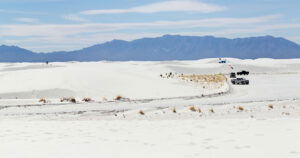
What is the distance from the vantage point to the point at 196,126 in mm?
17484

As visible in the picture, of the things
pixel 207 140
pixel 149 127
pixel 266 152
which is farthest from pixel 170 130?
pixel 266 152

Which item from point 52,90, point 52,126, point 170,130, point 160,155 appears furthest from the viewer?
point 52,90

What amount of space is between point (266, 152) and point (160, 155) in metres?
2.58

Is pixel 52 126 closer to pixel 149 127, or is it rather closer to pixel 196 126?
pixel 149 127

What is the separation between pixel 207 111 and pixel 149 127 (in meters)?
8.02

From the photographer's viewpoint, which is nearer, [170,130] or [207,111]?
[170,130]

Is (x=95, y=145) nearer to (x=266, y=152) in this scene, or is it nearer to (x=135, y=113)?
(x=266, y=152)

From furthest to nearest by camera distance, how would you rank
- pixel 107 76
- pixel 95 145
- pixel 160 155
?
pixel 107 76
pixel 95 145
pixel 160 155

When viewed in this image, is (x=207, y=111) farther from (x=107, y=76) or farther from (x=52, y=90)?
(x=107, y=76)

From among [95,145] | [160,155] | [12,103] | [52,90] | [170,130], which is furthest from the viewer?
[52,90]

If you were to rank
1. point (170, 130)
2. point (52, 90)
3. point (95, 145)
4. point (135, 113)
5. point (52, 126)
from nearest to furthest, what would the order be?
point (95, 145) → point (170, 130) → point (52, 126) → point (135, 113) → point (52, 90)

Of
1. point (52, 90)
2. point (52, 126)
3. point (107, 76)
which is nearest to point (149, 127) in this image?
point (52, 126)

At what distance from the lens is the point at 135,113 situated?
2450cm

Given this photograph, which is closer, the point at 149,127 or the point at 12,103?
the point at 149,127
